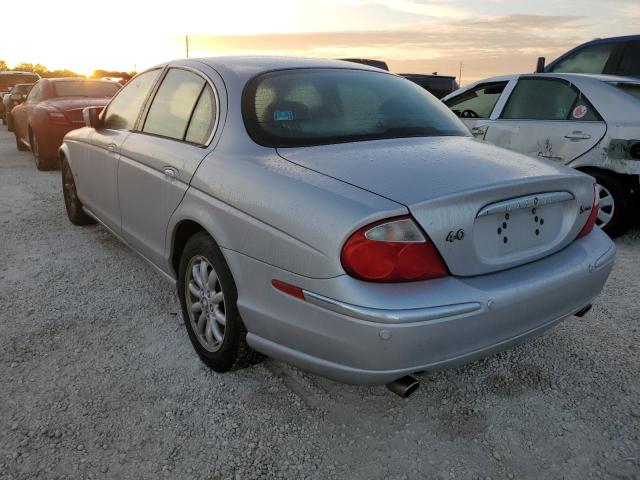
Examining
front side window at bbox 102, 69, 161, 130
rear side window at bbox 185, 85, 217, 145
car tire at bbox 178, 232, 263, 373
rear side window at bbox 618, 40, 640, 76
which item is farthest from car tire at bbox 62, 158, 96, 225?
rear side window at bbox 618, 40, 640, 76

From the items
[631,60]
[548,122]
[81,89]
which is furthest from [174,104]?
[81,89]

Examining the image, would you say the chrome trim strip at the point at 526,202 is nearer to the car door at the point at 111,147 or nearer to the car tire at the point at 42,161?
the car door at the point at 111,147

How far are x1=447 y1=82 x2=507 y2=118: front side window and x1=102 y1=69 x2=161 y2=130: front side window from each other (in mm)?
3457

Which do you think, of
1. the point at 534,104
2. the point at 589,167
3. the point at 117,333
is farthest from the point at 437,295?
the point at 534,104

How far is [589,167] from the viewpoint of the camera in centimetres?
487

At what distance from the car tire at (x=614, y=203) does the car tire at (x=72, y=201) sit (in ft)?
15.4

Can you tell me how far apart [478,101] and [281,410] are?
14.7ft

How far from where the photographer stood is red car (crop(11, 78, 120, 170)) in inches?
320

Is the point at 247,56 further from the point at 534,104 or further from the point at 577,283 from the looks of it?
the point at 534,104

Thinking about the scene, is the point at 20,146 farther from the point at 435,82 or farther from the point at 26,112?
the point at 435,82

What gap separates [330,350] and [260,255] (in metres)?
0.48

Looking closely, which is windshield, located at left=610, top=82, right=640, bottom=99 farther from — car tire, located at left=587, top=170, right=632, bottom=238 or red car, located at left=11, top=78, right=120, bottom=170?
red car, located at left=11, top=78, right=120, bottom=170

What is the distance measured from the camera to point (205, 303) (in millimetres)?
2701

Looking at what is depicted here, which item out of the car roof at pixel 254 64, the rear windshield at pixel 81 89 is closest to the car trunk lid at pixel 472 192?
the car roof at pixel 254 64
